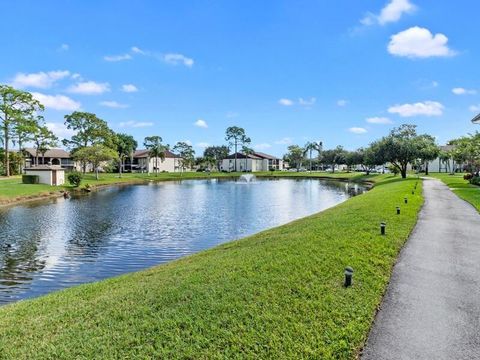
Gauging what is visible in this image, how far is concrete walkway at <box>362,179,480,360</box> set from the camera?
5773mm

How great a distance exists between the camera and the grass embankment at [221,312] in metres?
5.93

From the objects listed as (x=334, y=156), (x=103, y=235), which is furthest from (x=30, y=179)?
(x=334, y=156)

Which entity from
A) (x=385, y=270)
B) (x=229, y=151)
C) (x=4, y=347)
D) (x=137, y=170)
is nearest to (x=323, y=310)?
(x=385, y=270)

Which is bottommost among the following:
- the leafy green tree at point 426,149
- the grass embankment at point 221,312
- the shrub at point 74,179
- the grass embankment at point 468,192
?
the grass embankment at point 221,312

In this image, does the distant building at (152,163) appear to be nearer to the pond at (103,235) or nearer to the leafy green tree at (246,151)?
the leafy green tree at (246,151)

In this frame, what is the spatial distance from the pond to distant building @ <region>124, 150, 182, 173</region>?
289ft

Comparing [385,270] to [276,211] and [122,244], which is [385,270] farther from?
[276,211]

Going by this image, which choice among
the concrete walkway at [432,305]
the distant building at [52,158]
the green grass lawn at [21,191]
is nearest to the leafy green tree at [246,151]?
the distant building at [52,158]

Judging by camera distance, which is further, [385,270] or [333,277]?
[385,270]

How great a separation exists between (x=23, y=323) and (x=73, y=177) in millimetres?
51889

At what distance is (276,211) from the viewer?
32.0 meters

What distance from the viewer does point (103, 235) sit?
72.5 feet

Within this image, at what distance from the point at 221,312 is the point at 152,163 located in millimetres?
121449

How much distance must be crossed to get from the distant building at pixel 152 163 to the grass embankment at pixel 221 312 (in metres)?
117
